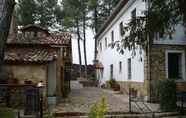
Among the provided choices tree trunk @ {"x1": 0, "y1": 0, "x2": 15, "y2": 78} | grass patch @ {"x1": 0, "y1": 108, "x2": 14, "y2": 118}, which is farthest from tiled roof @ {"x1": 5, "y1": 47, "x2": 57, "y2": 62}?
tree trunk @ {"x1": 0, "y1": 0, "x2": 15, "y2": 78}

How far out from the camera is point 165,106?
13.9m

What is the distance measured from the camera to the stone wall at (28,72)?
15922 mm

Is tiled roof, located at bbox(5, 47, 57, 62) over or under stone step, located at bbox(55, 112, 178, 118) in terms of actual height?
over

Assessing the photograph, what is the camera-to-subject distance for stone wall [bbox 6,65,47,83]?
52.2ft

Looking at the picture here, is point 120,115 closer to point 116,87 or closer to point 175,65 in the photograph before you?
point 175,65

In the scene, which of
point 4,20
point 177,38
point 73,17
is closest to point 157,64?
point 177,38

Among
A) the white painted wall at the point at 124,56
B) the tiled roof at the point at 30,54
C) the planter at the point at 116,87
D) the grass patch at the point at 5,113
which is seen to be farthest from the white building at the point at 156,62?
the grass patch at the point at 5,113

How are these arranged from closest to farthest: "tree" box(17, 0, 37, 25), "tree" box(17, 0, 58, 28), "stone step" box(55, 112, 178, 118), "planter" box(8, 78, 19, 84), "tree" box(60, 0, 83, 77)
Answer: "stone step" box(55, 112, 178, 118) < "planter" box(8, 78, 19, 84) < "tree" box(17, 0, 37, 25) < "tree" box(17, 0, 58, 28) < "tree" box(60, 0, 83, 77)

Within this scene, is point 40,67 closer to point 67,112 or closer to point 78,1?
point 67,112

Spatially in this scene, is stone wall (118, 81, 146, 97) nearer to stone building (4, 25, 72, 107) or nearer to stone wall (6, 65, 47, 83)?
stone building (4, 25, 72, 107)

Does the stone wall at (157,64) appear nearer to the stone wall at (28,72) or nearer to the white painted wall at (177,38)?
the white painted wall at (177,38)

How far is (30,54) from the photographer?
16.9 meters

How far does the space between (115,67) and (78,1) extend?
20461 mm

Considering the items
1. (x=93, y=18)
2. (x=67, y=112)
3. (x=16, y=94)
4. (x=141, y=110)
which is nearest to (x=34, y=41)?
(x=16, y=94)
